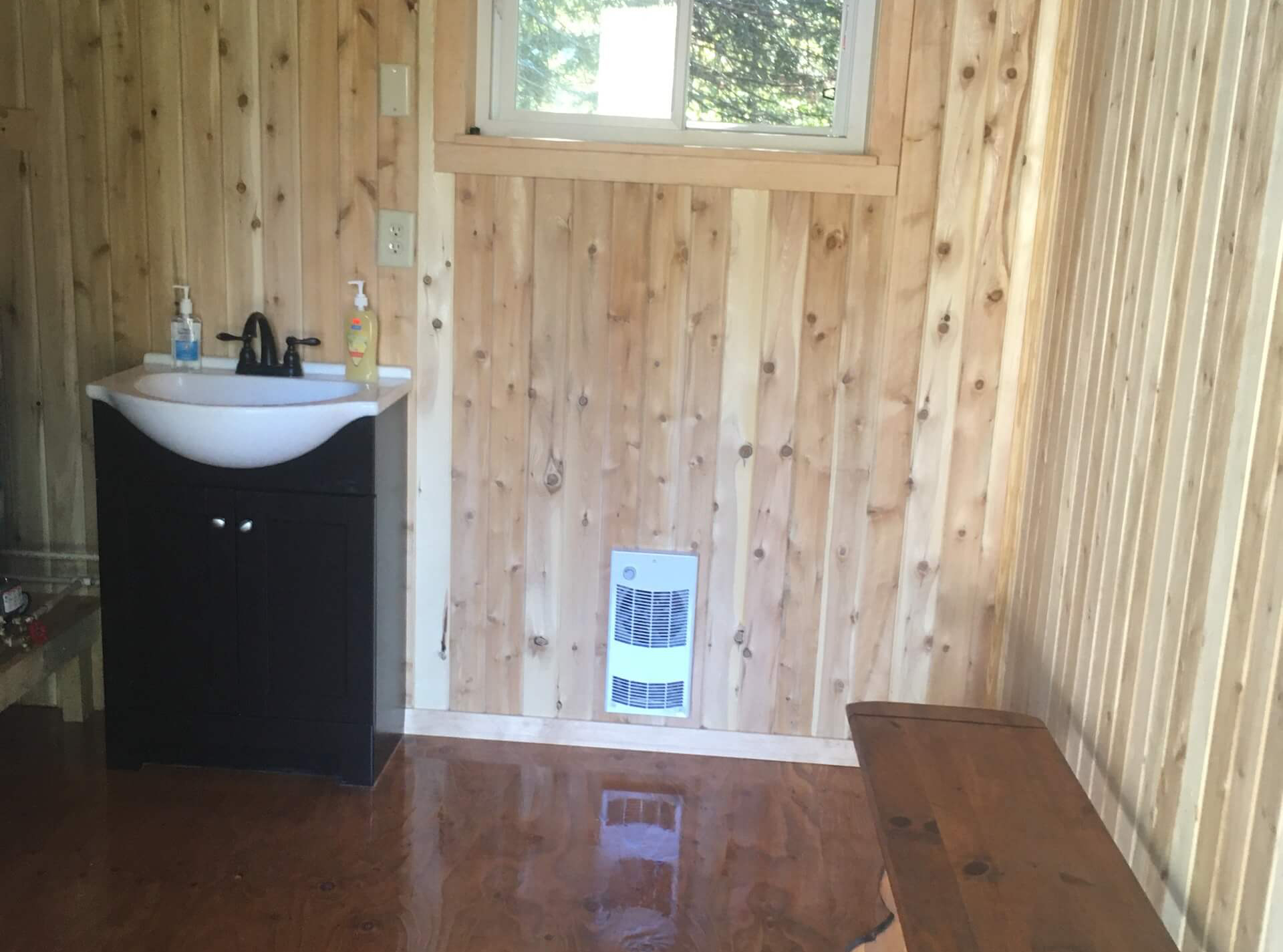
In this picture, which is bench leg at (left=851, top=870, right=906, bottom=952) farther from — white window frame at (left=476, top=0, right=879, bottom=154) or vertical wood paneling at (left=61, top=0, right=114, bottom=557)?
vertical wood paneling at (left=61, top=0, right=114, bottom=557)

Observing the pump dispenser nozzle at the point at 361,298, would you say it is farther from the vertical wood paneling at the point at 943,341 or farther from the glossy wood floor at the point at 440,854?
the vertical wood paneling at the point at 943,341

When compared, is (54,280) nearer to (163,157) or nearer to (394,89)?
(163,157)

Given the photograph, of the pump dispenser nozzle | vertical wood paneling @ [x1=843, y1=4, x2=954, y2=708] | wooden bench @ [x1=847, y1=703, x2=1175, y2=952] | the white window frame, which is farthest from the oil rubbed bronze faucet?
wooden bench @ [x1=847, y1=703, x2=1175, y2=952]

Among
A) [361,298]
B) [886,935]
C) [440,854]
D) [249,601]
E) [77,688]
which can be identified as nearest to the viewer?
[886,935]

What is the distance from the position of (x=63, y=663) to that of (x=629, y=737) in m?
1.32

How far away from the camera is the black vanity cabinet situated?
253cm

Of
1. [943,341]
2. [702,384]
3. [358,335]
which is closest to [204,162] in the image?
[358,335]

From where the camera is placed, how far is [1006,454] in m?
2.72

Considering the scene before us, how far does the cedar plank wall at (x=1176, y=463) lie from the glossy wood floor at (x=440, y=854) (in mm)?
625

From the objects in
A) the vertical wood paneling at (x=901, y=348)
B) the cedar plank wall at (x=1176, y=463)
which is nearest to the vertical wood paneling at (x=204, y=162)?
the vertical wood paneling at (x=901, y=348)

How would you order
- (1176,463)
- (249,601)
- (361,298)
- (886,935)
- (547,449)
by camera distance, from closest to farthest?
(1176,463) → (886,935) → (249,601) → (361,298) → (547,449)

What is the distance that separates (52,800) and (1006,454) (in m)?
2.21

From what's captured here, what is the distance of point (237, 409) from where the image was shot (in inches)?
91.8

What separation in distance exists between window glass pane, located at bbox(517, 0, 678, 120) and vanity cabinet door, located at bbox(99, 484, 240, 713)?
1.16 m
